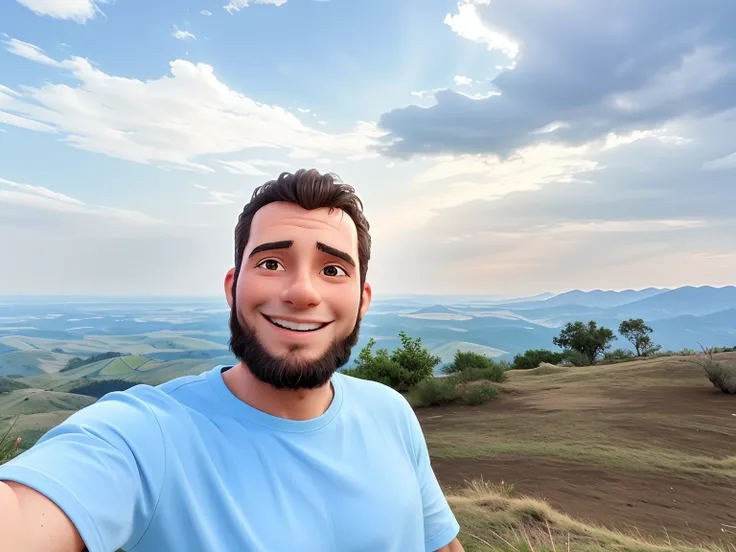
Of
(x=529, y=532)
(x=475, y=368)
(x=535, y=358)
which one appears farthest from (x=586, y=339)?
(x=529, y=532)

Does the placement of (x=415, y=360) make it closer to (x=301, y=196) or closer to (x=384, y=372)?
(x=384, y=372)

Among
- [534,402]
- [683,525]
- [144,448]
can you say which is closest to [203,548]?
[144,448]

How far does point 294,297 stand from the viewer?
60.7 inches

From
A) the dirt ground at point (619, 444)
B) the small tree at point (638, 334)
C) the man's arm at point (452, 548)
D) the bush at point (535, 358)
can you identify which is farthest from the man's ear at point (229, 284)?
the small tree at point (638, 334)

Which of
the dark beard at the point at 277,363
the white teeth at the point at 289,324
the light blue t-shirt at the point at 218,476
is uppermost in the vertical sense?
the white teeth at the point at 289,324

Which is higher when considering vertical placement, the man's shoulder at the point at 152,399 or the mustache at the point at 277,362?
the mustache at the point at 277,362

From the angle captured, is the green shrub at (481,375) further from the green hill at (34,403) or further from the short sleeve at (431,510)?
the short sleeve at (431,510)

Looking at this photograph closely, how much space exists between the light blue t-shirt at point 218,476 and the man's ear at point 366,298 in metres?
0.37

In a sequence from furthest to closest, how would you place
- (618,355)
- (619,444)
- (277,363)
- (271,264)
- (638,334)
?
(638,334), (618,355), (619,444), (271,264), (277,363)

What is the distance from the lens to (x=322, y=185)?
1.73 meters

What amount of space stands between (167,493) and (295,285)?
697 millimetres

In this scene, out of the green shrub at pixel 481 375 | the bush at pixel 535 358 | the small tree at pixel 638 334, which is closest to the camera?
the green shrub at pixel 481 375

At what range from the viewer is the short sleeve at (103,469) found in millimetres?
996

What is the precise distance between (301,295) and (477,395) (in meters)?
14.8
